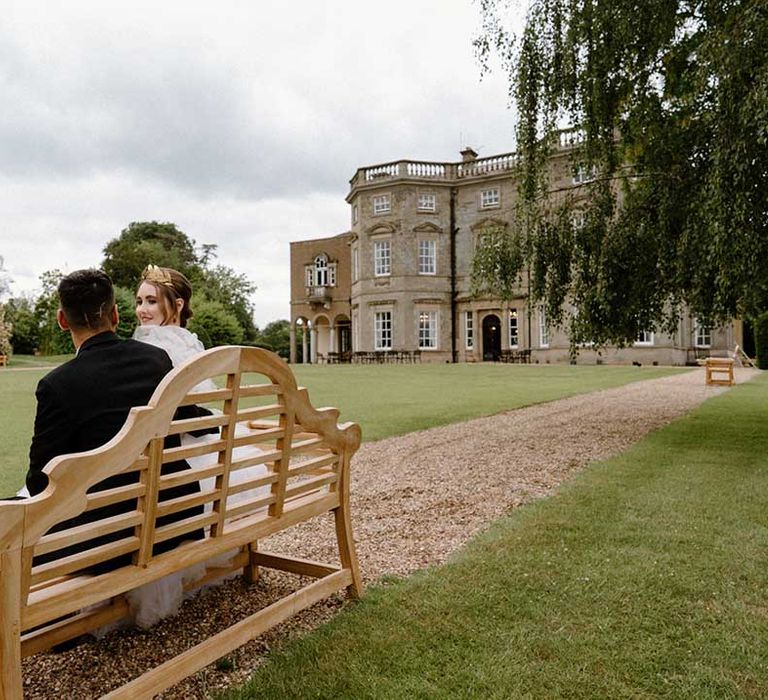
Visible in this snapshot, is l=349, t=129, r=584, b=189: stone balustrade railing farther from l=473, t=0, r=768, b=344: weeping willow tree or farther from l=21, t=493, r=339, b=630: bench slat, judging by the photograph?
l=21, t=493, r=339, b=630: bench slat

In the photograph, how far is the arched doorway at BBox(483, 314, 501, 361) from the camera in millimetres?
36844

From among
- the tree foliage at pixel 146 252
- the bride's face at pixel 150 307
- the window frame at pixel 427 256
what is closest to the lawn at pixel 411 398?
the bride's face at pixel 150 307

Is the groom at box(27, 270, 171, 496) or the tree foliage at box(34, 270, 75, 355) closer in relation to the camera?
the groom at box(27, 270, 171, 496)

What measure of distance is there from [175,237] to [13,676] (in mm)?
66102

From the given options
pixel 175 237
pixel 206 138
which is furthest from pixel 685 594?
pixel 175 237

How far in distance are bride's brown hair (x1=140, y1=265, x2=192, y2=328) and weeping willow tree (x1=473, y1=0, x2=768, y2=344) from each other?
5476 mm

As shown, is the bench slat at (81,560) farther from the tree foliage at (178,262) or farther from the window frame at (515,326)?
the tree foliage at (178,262)

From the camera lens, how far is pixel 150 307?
3.28 meters

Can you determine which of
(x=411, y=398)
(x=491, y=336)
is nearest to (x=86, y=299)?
(x=411, y=398)

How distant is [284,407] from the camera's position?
244 centimetres

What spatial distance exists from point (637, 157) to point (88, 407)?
8.22 m

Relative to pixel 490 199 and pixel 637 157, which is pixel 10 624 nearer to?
pixel 637 157

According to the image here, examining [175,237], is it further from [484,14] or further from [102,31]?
[484,14]

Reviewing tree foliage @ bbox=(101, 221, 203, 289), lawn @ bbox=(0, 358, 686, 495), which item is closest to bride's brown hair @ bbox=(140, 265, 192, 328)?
lawn @ bbox=(0, 358, 686, 495)
